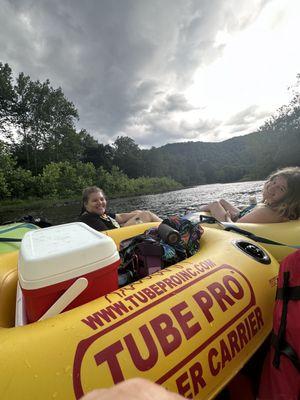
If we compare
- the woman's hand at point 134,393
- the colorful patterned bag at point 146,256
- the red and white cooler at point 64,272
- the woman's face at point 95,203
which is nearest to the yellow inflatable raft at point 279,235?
the colorful patterned bag at point 146,256

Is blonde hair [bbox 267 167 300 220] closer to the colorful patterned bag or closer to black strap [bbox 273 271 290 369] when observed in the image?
the colorful patterned bag

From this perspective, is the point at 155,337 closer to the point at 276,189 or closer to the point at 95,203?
the point at 276,189

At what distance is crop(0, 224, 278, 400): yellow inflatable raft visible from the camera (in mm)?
760

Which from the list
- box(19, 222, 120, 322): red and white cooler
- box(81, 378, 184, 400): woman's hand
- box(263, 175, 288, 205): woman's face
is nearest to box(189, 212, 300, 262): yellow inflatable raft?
box(263, 175, 288, 205): woman's face

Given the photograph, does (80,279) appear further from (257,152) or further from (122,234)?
(257,152)

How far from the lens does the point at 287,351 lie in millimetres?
996

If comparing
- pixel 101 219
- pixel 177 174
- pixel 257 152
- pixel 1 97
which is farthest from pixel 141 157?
pixel 101 219

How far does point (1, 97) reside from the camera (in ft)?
72.7

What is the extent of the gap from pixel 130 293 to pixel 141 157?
4694 centimetres

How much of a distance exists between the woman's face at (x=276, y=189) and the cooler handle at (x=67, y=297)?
89.5 inches

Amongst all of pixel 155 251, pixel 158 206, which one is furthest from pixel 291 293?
pixel 158 206

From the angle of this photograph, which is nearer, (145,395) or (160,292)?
(145,395)

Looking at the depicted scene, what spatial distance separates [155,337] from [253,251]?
1034 millimetres

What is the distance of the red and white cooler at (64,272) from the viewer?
864mm
